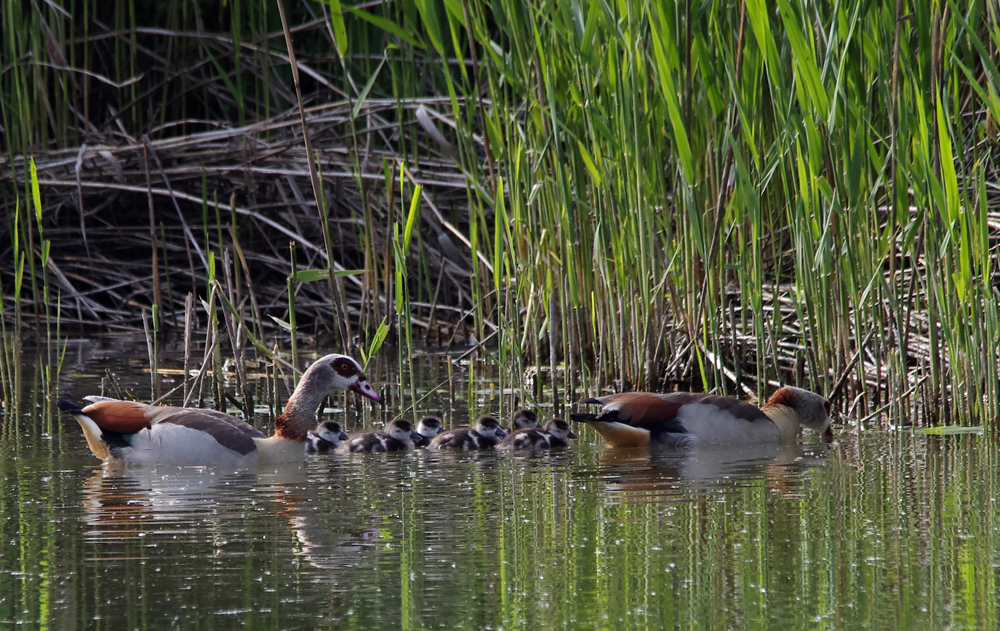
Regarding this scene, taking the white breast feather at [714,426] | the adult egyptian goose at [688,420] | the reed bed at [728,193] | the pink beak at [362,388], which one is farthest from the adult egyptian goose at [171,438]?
the white breast feather at [714,426]

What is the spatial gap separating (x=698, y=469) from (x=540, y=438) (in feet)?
2.55

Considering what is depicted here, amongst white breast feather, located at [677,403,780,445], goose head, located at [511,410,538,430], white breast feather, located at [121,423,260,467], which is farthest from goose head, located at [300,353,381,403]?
white breast feather, located at [677,403,780,445]

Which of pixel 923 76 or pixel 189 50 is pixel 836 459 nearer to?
pixel 923 76

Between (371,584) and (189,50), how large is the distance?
866 cm

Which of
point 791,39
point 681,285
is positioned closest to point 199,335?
point 681,285

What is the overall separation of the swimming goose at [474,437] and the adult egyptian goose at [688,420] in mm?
330

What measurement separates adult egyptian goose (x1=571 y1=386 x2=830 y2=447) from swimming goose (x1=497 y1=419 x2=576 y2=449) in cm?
10

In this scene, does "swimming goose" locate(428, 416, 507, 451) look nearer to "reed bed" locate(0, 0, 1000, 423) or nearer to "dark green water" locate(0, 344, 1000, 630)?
"dark green water" locate(0, 344, 1000, 630)

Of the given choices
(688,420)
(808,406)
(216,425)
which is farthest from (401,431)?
(808,406)

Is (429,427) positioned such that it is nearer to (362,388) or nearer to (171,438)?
(362,388)

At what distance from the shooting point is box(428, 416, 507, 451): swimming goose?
221 inches

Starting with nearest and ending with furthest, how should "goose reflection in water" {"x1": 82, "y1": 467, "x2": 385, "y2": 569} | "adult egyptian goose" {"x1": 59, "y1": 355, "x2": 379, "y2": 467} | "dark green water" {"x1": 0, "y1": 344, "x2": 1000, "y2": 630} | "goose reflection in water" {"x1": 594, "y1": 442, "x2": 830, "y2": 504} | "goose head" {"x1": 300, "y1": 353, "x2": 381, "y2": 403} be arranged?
"dark green water" {"x1": 0, "y1": 344, "x2": 1000, "y2": 630} → "goose reflection in water" {"x1": 82, "y1": 467, "x2": 385, "y2": 569} → "goose reflection in water" {"x1": 594, "y1": 442, "x2": 830, "y2": 504} → "adult egyptian goose" {"x1": 59, "y1": 355, "x2": 379, "y2": 467} → "goose head" {"x1": 300, "y1": 353, "x2": 381, "y2": 403}

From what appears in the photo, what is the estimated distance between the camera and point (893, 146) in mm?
4918

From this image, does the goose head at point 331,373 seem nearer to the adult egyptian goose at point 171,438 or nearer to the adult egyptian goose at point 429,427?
the adult egyptian goose at point 429,427
